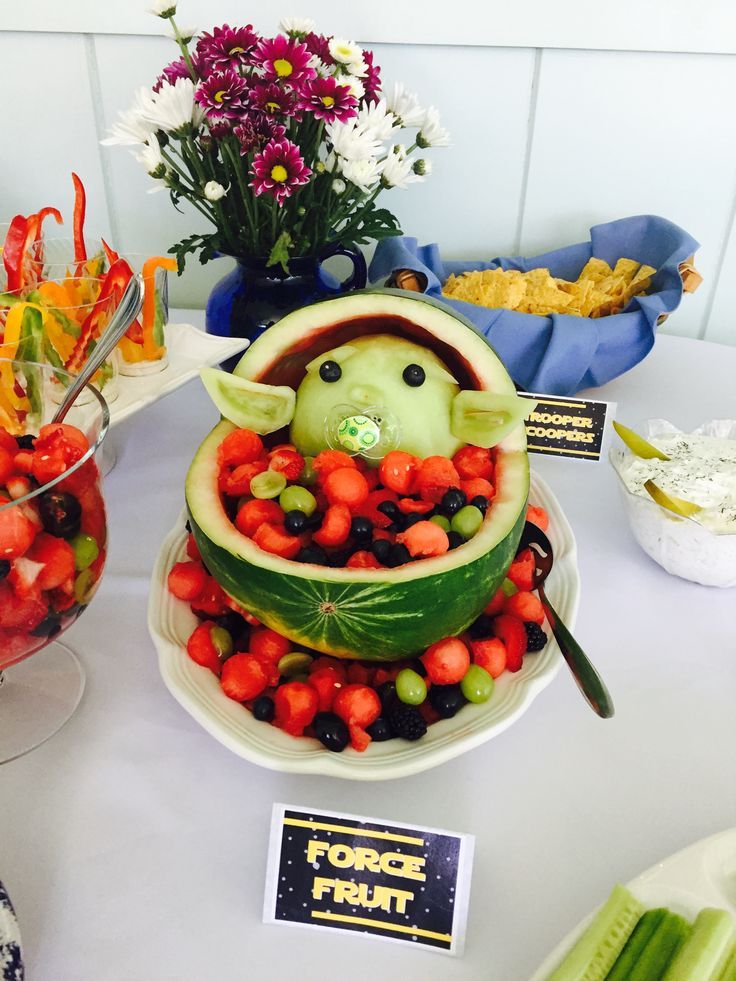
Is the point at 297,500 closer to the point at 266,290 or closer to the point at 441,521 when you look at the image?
the point at 441,521

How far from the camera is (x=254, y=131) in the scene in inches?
37.7

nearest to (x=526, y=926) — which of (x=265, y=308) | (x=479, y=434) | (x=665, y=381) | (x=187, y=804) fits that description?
(x=187, y=804)

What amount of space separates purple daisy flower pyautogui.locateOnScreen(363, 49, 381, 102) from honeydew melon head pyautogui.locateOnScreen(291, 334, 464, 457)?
448 mm

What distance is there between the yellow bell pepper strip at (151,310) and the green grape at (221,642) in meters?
0.48

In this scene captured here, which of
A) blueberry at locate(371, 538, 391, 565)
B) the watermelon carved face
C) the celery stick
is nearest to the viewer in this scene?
the celery stick

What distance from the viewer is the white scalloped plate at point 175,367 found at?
3.21ft

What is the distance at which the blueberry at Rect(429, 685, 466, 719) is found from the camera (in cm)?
65

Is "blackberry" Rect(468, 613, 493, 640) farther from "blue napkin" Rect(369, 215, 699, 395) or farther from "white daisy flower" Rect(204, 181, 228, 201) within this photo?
"white daisy flower" Rect(204, 181, 228, 201)

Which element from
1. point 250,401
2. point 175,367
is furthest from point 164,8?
point 250,401

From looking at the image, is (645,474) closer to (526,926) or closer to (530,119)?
(526,926)

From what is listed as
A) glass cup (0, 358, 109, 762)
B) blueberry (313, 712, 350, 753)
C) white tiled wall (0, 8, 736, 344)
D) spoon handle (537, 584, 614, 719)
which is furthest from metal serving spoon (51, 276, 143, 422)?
white tiled wall (0, 8, 736, 344)

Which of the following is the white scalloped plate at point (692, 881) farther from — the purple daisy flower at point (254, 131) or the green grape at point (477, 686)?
the purple daisy flower at point (254, 131)

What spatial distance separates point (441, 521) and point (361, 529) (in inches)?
2.9

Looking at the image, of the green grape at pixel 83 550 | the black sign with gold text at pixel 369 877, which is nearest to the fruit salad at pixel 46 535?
the green grape at pixel 83 550
